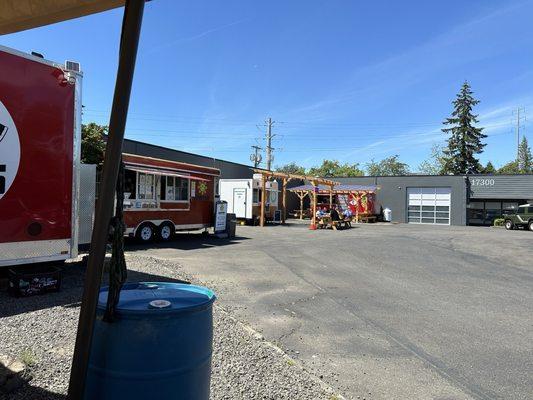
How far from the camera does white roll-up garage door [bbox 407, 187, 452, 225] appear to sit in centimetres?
4128

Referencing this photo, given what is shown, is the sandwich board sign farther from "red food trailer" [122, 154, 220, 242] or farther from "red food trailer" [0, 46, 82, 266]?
"red food trailer" [0, 46, 82, 266]

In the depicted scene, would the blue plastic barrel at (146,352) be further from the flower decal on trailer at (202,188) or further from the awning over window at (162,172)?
the flower decal on trailer at (202,188)

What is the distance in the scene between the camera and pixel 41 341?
467 cm

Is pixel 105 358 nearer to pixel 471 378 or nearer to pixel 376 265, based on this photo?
pixel 471 378

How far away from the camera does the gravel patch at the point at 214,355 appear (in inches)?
150

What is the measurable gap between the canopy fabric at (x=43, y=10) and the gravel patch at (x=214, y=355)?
3097mm

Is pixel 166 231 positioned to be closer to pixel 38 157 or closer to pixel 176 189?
pixel 176 189

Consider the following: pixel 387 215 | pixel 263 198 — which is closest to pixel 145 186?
pixel 263 198

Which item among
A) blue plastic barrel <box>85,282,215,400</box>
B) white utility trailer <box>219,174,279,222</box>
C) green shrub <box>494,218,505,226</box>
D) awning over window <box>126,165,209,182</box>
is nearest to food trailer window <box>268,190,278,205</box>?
white utility trailer <box>219,174,279,222</box>

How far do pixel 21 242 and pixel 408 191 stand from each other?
131 ft

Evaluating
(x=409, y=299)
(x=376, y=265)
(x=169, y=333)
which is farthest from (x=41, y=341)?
(x=376, y=265)

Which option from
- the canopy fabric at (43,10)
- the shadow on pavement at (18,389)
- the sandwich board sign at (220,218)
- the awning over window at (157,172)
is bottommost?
the shadow on pavement at (18,389)

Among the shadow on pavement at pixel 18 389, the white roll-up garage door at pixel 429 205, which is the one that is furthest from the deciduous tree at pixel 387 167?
the shadow on pavement at pixel 18 389

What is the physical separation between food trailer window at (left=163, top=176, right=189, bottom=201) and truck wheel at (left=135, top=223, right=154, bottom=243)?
132 centimetres
